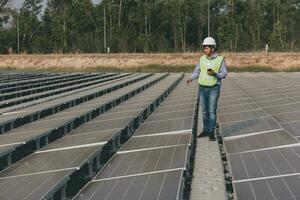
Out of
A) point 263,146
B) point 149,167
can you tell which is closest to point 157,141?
point 263,146

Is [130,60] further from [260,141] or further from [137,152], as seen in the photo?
[137,152]

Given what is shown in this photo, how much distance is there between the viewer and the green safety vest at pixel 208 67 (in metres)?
9.82

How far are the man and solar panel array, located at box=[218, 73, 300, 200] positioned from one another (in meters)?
0.71

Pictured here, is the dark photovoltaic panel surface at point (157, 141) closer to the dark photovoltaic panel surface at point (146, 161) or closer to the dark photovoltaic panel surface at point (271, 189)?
the dark photovoltaic panel surface at point (146, 161)

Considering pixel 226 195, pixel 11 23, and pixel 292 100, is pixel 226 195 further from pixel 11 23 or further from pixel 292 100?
pixel 11 23

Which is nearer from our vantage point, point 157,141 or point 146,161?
point 146,161

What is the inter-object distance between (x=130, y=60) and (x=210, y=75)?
4409 centimetres

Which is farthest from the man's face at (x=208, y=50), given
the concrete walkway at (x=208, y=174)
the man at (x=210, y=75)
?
the concrete walkway at (x=208, y=174)

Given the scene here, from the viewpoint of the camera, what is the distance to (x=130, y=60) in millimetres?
53438

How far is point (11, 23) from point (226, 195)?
83163 mm

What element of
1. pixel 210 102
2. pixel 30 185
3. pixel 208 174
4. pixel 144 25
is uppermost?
pixel 144 25

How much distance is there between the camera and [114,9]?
7838 centimetres

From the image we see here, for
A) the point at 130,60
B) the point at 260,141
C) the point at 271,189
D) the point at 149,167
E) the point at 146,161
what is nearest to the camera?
the point at 271,189

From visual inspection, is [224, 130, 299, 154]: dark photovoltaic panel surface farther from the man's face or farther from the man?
the man's face
